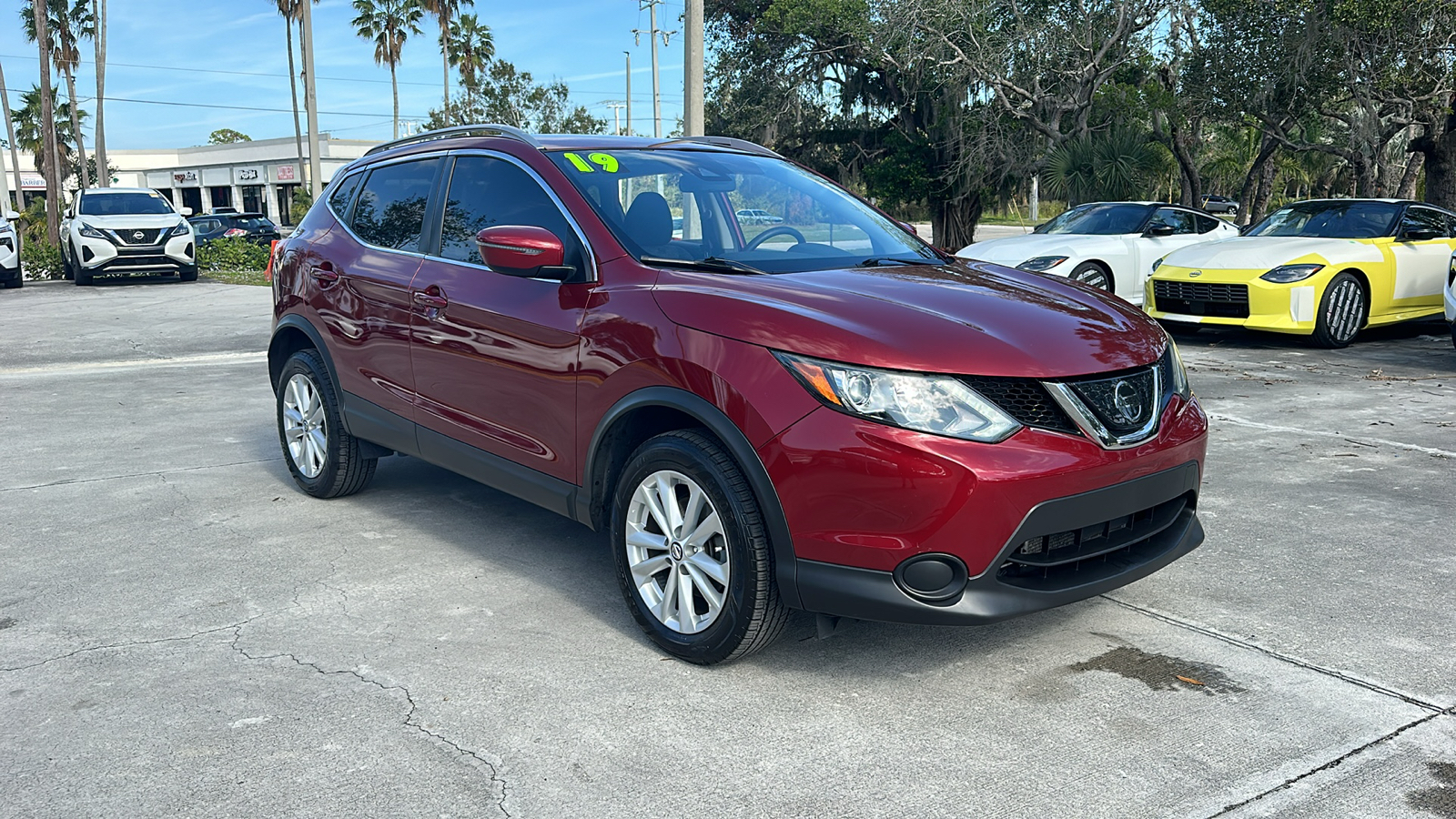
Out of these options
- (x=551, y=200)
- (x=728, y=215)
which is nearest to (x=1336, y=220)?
(x=728, y=215)

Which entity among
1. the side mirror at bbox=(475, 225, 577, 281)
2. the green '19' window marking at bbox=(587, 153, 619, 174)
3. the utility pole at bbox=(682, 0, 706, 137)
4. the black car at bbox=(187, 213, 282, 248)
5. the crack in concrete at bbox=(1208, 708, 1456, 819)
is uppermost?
the utility pole at bbox=(682, 0, 706, 137)

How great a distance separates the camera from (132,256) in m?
20.5

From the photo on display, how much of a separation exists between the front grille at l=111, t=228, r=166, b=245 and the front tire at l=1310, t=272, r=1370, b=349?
18550 mm

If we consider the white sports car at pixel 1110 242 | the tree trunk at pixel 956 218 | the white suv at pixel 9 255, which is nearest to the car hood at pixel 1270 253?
the white sports car at pixel 1110 242

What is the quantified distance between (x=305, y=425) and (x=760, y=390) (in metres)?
3.38

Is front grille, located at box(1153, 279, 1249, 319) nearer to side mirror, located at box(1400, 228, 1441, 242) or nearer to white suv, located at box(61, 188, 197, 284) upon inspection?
side mirror, located at box(1400, 228, 1441, 242)

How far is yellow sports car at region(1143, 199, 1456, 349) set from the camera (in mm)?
10648

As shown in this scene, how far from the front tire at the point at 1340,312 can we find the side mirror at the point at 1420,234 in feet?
2.82

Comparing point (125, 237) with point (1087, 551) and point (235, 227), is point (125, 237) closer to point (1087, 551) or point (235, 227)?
point (235, 227)

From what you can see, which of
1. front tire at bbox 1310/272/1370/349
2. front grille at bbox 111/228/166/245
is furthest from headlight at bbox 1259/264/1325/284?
front grille at bbox 111/228/166/245

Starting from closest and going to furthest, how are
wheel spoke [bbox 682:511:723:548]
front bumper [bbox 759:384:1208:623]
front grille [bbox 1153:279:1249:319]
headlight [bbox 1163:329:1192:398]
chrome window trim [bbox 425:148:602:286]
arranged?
front bumper [bbox 759:384:1208:623]
wheel spoke [bbox 682:511:723:548]
headlight [bbox 1163:329:1192:398]
chrome window trim [bbox 425:148:602:286]
front grille [bbox 1153:279:1249:319]

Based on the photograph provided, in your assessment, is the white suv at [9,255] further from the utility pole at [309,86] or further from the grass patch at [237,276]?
the utility pole at [309,86]

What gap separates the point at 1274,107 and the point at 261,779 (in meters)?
20.3

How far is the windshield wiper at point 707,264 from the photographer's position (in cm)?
392
